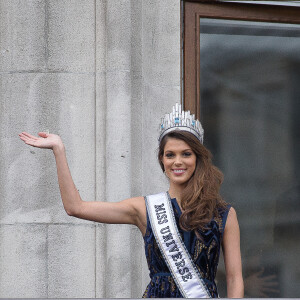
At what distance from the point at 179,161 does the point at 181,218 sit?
1.13 feet

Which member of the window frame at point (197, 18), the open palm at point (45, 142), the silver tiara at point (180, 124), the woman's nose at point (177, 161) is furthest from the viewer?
the window frame at point (197, 18)

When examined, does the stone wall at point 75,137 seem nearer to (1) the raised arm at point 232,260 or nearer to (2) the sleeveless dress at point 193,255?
(2) the sleeveless dress at point 193,255

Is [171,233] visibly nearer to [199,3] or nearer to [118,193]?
[118,193]

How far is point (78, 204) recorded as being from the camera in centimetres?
478

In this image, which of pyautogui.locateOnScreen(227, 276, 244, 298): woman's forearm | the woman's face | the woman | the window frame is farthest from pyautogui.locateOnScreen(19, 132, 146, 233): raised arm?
the window frame

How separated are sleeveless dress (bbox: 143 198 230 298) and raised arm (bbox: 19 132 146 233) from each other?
13 cm

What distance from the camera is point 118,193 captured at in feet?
22.4

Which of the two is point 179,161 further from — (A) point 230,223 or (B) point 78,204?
(B) point 78,204

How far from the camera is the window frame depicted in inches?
292

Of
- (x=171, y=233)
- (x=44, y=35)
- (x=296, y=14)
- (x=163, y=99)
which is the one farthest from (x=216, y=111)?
(x=171, y=233)

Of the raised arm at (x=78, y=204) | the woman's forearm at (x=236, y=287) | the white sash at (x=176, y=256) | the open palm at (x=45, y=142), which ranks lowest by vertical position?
the woman's forearm at (x=236, y=287)

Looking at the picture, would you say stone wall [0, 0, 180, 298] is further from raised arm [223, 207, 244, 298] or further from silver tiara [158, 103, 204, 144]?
raised arm [223, 207, 244, 298]

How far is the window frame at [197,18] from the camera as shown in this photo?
7.41 meters

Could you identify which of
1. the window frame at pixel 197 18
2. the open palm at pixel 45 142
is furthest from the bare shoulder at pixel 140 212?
the window frame at pixel 197 18
